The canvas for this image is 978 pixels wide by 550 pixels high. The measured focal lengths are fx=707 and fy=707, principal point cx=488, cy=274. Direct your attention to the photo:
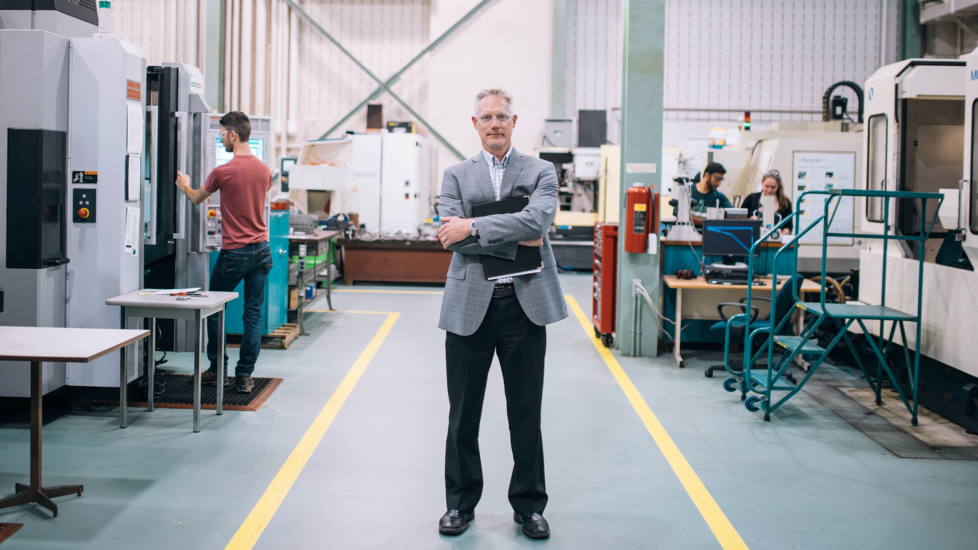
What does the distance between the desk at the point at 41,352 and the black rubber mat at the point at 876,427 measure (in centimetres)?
390

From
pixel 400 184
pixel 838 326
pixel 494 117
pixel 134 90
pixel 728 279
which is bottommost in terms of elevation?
pixel 838 326

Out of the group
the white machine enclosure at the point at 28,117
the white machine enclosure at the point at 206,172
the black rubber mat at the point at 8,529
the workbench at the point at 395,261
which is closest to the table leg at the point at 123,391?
the white machine enclosure at the point at 28,117

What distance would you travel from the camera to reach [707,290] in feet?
20.1

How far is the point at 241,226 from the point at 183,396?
1144mm

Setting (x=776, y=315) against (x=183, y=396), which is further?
(x=776, y=315)

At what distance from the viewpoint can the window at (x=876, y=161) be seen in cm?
524

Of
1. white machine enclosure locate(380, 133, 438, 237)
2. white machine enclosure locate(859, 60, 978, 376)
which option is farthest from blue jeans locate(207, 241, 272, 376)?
white machine enclosure locate(380, 133, 438, 237)

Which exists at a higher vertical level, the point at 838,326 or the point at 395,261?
the point at 395,261

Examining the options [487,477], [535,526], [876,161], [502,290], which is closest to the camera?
[502,290]

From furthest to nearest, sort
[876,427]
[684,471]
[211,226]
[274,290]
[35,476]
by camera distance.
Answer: [274,290]
[211,226]
[876,427]
[684,471]
[35,476]

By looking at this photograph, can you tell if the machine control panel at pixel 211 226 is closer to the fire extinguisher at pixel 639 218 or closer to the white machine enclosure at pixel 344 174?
the white machine enclosure at pixel 344 174

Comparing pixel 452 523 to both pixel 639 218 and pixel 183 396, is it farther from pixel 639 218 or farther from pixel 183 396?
pixel 639 218

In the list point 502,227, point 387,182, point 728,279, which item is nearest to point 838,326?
point 728,279

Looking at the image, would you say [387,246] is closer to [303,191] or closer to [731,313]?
[303,191]
